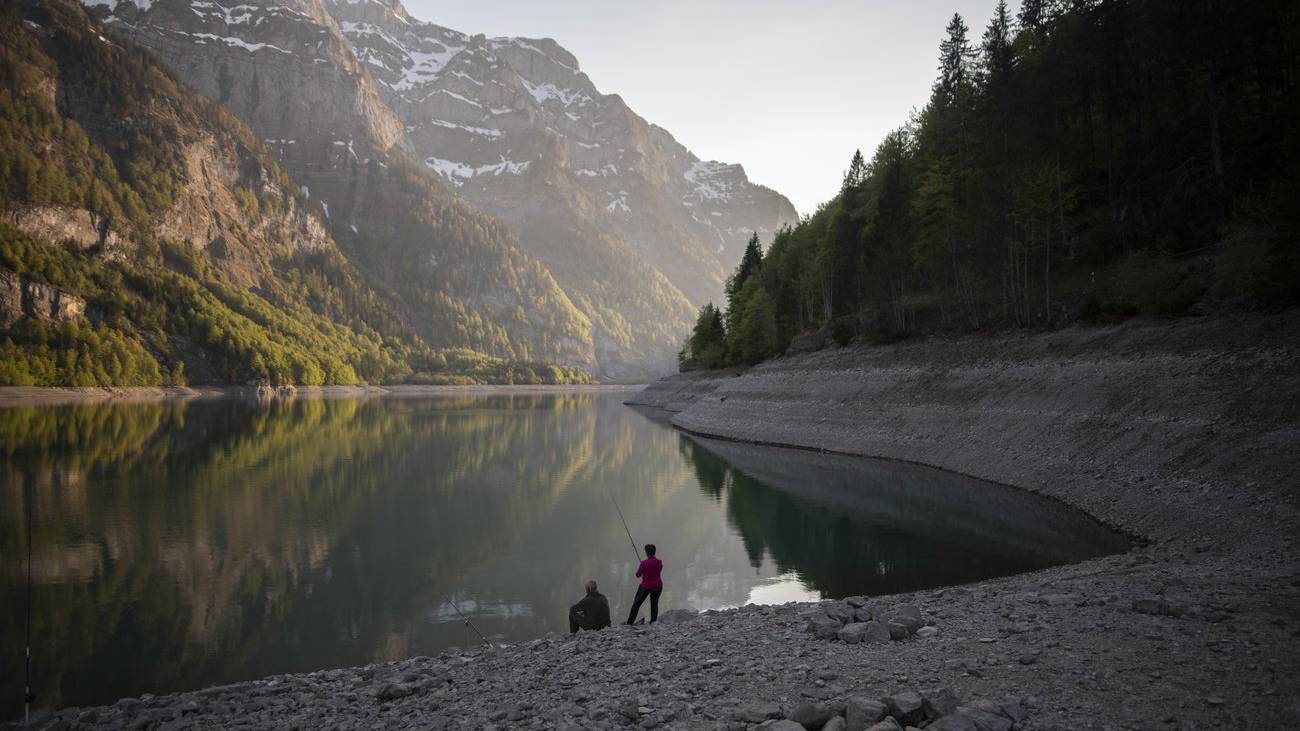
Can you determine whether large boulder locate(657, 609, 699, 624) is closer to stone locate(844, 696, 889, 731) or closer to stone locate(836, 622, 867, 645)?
stone locate(836, 622, 867, 645)

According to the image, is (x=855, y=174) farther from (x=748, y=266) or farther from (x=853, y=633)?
(x=853, y=633)

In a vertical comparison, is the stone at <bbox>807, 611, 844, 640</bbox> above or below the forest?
below

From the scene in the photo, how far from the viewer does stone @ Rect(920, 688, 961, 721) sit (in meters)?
6.36

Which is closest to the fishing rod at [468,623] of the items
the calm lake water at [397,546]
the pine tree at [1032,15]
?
the calm lake water at [397,546]

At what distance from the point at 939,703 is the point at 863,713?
78 cm

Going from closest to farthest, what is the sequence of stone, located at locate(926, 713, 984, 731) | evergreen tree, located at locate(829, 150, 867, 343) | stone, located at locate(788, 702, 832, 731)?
1. stone, located at locate(926, 713, 984, 731)
2. stone, located at locate(788, 702, 832, 731)
3. evergreen tree, located at locate(829, 150, 867, 343)

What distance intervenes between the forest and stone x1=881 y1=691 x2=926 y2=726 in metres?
23.5

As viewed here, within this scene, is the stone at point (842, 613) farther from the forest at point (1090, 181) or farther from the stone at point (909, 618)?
the forest at point (1090, 181)

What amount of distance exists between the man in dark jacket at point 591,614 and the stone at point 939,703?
25.9 ft

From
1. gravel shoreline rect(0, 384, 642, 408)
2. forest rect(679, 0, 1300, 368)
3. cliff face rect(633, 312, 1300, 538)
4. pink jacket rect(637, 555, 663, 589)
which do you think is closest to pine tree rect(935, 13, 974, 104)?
forest rect(679, 0, 1300, 368)

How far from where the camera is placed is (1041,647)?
834 cm

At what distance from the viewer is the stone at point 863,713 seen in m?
6.26

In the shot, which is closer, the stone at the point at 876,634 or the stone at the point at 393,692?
the stone at the point at 393,692

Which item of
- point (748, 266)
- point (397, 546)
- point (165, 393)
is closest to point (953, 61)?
point (748, 266)
